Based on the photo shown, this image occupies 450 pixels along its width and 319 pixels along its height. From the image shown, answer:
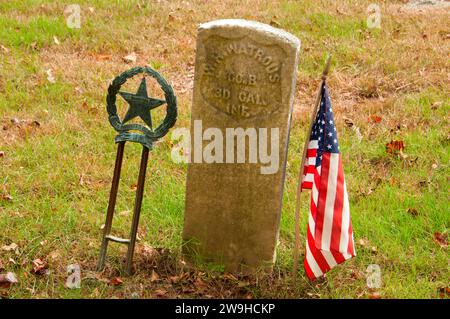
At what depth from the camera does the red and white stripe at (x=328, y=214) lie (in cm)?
381

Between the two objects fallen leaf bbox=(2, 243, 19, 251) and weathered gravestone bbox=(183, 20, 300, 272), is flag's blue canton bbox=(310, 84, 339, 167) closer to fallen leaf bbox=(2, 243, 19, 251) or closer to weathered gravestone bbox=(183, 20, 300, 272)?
weathered gravestone bbox=(183, 20, 300, 272)

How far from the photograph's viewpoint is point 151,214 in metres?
4.69

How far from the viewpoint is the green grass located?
13.9ft

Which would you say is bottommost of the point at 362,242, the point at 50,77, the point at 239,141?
the point at 362,242

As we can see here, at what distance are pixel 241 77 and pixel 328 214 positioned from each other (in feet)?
3.16

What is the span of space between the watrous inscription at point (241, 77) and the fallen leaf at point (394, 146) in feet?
6.74

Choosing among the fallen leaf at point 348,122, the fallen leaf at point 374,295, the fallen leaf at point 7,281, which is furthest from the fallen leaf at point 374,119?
the fallen leaf at point 7,281

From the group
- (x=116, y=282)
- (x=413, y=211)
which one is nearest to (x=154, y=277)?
(x=116, y=282)

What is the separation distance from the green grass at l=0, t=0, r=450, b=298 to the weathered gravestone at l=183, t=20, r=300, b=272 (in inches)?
11.9

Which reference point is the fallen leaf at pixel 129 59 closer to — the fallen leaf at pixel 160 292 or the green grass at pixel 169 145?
the green grass at pixel 169 145

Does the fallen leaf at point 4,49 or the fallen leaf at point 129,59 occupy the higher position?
the fallen leaf at point 4,49

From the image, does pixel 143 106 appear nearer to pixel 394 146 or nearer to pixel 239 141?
pixel 239 141

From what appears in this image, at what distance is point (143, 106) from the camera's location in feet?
12.7

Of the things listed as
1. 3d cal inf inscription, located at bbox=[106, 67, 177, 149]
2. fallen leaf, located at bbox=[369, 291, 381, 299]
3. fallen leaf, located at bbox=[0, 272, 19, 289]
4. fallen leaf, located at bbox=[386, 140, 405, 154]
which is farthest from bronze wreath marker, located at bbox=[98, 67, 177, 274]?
fallen leaf, located at bbox=[386, 140, 405, 154]
